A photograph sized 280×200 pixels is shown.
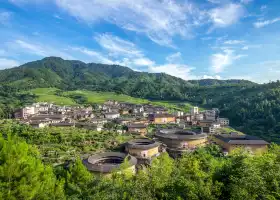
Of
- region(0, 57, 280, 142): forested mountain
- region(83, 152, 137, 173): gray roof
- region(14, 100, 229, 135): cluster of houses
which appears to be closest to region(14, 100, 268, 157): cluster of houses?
region(14, 100, 229, 135): cluster of houses

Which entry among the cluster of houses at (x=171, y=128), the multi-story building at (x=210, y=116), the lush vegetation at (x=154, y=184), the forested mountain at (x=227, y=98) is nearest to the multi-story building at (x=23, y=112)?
the cluster of houses at (x=171, y=128)

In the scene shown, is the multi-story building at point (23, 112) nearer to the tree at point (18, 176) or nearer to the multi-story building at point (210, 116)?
the multi-story building at point (210, 116)

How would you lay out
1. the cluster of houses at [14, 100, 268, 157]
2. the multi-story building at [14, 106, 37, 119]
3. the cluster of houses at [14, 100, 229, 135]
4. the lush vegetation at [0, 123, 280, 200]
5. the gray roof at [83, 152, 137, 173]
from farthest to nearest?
1. the multi-story building at [14, 106, 37, 119]
2. the cluster of houses at [14, 100, 229, 135]
3. the cluster of houses at [14, 100, 268, 157]
4. the gray roof at [83, 152, 137, 173]
5. the lush vegetation at [0, 123, 280, 200]

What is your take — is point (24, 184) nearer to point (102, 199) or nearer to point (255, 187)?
Result: point (102, 199)

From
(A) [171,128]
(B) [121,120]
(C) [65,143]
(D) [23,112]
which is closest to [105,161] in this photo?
(C) [65,143]

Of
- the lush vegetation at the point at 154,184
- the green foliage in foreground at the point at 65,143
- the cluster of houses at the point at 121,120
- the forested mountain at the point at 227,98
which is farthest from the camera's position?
the forested mountain at the point at 227,98

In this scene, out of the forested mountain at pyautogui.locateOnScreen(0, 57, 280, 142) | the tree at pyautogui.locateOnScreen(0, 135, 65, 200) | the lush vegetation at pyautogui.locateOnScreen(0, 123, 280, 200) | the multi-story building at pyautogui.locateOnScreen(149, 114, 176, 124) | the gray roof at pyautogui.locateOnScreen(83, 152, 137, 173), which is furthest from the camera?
the forested mountain at pyautogui.locateOnScreen(0, 57, 280, 142)

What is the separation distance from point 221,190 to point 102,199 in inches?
267

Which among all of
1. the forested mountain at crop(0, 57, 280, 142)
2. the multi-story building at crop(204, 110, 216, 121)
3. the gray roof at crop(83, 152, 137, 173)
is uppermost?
the forested mountain at crop(0, 57, 280, 142)

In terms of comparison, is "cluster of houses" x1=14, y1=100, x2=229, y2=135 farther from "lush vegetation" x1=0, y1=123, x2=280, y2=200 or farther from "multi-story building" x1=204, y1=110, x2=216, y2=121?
"lush vegetation" x1=0, y1=123, x2=280, y2=200

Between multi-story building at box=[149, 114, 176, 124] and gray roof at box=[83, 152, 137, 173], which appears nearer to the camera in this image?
gray roof at box=[83, 152, 137, 173]

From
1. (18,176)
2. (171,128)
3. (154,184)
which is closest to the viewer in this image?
(18,176)

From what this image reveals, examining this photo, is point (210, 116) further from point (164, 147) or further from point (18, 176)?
point (18, 176)

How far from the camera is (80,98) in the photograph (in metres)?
116
